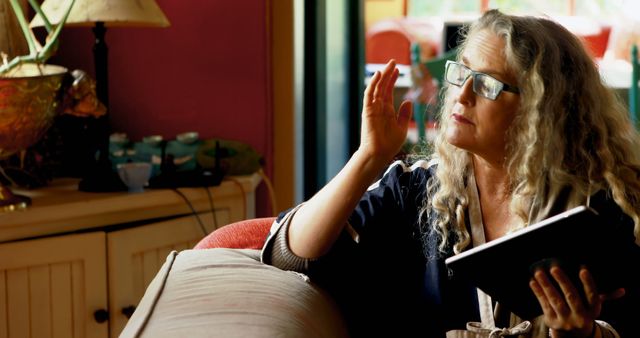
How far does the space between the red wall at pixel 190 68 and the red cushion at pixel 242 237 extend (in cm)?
106

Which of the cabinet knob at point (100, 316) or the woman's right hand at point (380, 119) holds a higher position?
the woman's right hand at point (380, 119)

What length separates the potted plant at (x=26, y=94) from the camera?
1.93m

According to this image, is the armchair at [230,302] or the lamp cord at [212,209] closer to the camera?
the armchair at [230,302]

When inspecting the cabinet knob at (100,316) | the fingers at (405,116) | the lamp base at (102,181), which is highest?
the fingers at (405,116)

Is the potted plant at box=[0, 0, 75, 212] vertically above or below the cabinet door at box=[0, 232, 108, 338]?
above

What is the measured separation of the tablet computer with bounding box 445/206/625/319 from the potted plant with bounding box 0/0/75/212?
1.00 metres

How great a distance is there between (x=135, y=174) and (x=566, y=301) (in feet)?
3.87

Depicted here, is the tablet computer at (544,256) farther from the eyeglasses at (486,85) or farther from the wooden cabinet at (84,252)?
the wooden cabinet at (84,252)

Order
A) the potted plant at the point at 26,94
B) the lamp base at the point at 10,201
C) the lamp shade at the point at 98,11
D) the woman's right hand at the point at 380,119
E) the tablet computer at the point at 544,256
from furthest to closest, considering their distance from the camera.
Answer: the lamp shade at the point at 98,11 → the lamp base at the point at 10,201 → the potted plant at the point at 26,94 → the woman's right hand at the point at 380,119 → the tablet computer at the point at 544,256

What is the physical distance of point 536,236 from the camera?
1.27 meters

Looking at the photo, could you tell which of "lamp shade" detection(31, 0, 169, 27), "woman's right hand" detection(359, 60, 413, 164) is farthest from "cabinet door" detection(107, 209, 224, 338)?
"woman's right hand" detection(359, 60, 413, 164)

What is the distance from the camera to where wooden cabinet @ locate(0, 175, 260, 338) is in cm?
211

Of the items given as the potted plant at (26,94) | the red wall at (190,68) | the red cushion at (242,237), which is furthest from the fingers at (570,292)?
the red wall at (190,68)

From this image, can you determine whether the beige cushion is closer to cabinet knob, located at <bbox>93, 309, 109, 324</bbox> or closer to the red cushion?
the red cushion
